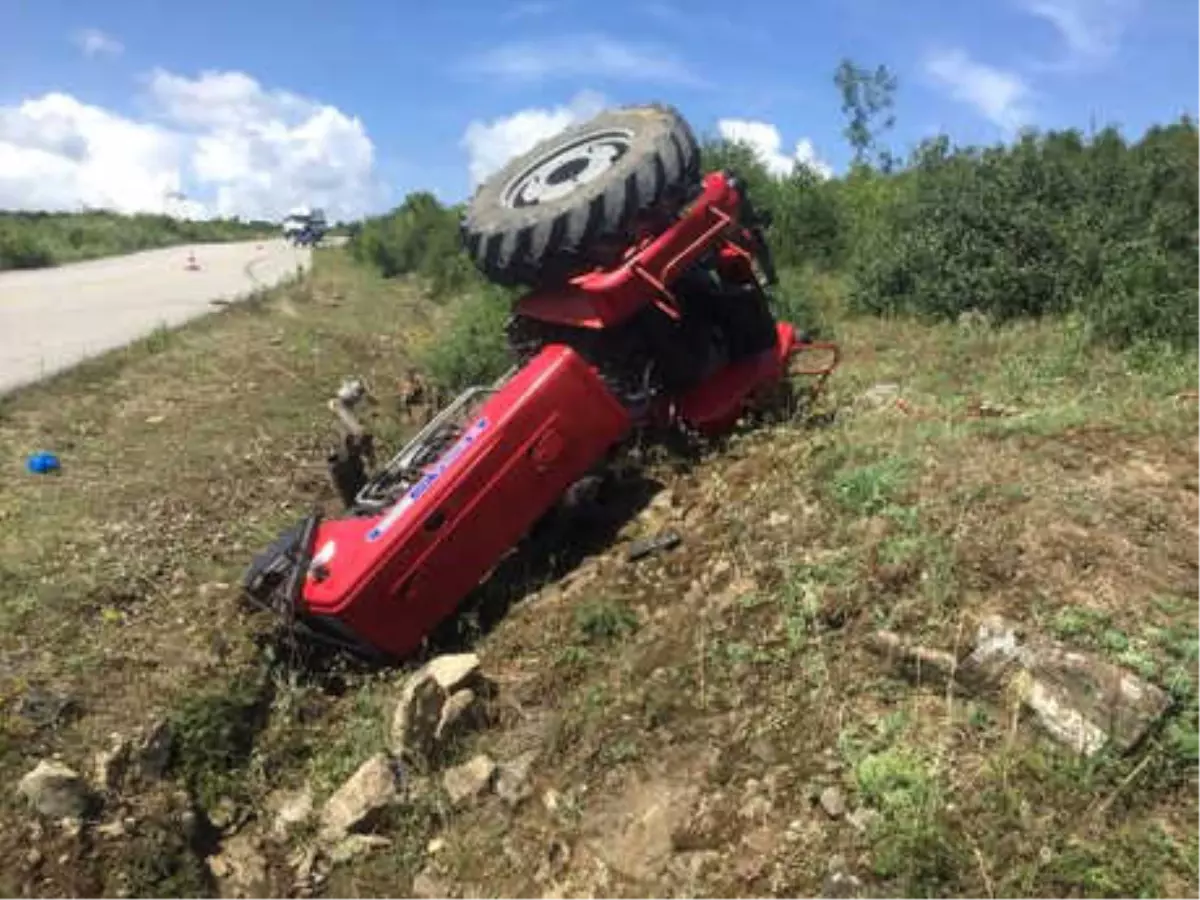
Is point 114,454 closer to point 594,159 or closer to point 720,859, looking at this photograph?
point 594,159

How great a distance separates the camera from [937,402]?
6012 mm

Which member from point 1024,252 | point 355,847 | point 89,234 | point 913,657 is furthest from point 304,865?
point 89,234

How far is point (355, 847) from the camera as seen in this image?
3.92 m

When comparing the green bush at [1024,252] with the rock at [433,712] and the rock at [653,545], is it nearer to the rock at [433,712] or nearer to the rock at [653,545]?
the rock at [653,545]

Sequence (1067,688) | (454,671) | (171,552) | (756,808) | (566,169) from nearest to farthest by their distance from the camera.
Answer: (1067,688), (756,808), (454,671), (171,552), (566,169)

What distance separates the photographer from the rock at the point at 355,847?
3.90m

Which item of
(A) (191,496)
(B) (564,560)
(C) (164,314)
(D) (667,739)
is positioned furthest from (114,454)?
(C) (164,314)

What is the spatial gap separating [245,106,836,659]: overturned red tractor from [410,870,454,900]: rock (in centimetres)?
127

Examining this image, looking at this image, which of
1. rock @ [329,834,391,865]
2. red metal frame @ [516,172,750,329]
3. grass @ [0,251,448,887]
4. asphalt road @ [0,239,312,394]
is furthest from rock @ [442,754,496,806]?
asphalt road @ [0,239,312,394]

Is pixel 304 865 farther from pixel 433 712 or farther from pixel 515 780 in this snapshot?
pixel 515 780

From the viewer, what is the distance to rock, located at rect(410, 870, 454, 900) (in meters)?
3.64

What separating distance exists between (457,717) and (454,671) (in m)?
0.21

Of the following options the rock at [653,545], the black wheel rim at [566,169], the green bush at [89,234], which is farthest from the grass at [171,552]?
the green bush at [89,234]

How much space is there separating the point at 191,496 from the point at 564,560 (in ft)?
7.45
